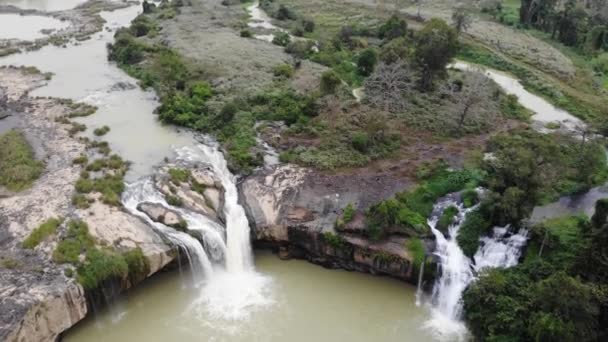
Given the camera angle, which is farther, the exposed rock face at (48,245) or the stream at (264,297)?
the stream at (264,297)

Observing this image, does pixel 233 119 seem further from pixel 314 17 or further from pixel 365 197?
pixel 314 17

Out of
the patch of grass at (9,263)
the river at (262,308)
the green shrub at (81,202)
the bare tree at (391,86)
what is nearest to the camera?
the patch of grass at (9,263)

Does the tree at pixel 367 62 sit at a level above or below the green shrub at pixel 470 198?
above

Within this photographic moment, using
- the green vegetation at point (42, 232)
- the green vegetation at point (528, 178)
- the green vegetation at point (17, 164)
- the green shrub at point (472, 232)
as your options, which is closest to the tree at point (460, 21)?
the green vegetation at point (528, 178)

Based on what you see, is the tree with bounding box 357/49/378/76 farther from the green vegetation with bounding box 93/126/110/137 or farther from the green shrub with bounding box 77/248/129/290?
the green shrub with bounding box 77/248/129/290

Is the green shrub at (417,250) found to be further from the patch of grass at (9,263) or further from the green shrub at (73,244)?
the patch of grass at (9,263)

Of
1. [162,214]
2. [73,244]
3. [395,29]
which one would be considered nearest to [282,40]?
[395,29]

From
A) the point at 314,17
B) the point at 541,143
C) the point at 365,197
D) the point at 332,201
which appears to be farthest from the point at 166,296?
the point at 314,17

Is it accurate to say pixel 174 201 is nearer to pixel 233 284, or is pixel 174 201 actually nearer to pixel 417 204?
pixel 233 284

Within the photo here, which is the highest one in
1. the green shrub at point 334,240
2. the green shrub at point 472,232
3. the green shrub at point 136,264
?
the green shrub at point 472,232
